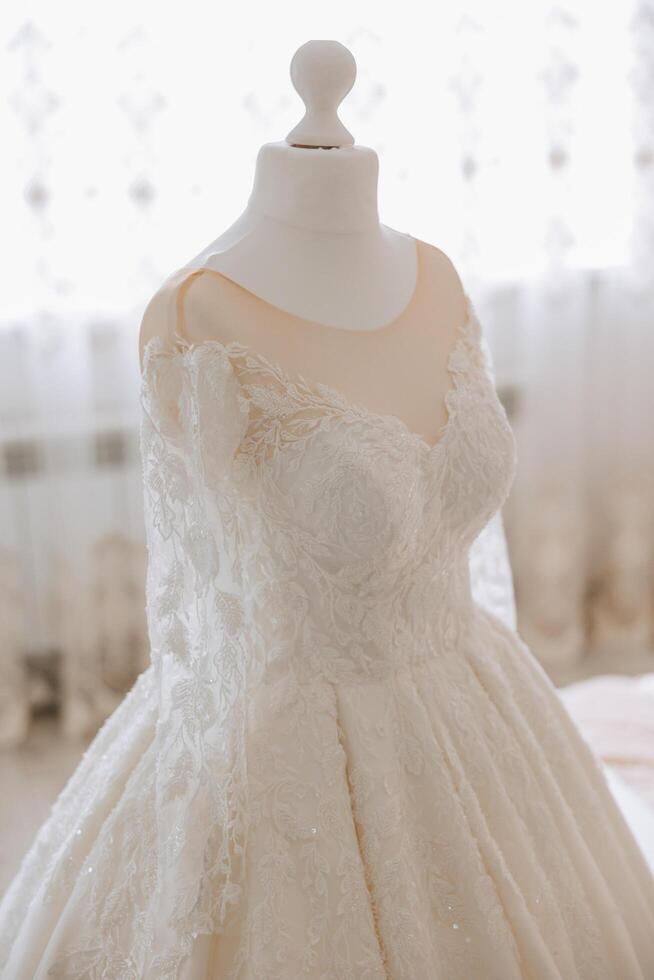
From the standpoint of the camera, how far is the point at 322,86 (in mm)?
1227

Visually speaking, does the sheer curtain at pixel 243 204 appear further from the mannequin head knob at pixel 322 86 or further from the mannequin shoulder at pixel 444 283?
the mannequin head knob at pixel 322 86

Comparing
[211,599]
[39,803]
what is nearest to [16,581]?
[39,803]

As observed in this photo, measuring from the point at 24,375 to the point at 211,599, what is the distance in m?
1.70

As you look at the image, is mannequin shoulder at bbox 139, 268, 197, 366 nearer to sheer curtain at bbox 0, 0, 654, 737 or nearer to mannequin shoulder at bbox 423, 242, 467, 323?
mannequin shoulder at bbox 423, 242, 467, 323

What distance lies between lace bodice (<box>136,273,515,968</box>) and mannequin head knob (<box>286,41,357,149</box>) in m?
0.29

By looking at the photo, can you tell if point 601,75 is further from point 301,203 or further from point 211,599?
point 211,599

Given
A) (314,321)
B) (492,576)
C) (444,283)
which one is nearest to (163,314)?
(314,321)

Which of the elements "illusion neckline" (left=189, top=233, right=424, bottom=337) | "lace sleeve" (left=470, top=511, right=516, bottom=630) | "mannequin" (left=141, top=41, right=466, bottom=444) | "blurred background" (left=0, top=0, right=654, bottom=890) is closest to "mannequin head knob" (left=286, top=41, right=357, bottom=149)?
"mannequin" (left=141, top=41, right=466, bottom=444)

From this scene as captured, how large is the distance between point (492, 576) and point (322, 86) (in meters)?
0.71

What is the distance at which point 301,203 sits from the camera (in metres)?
1.25

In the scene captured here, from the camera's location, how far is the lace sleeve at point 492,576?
1.55 meters

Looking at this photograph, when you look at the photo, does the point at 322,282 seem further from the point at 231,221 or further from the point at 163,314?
the point at 231,221

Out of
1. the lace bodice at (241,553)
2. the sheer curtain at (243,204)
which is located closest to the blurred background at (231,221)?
the sheer curtain at (243,204)

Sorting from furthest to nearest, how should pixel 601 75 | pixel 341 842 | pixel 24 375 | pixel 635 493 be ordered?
pixel 635 493 → pixel 601 75 → pixel 24 375 → pixel 341 842
